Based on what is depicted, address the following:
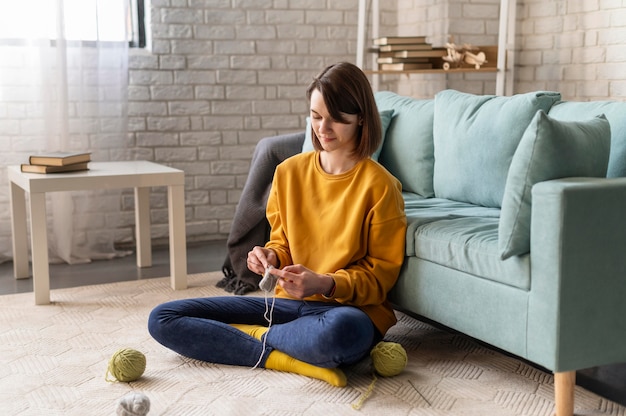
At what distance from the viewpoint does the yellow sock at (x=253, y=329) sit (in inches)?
89.7

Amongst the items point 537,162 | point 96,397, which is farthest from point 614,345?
point 96,397

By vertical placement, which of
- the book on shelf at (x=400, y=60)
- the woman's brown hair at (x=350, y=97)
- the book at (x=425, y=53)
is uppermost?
the book at (x=425, y=53)

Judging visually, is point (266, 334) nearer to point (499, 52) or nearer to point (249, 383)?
point (249, 383)

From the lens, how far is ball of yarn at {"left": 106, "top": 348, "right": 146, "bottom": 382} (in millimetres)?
2156

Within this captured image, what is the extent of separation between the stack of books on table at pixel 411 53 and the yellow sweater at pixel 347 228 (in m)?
1.81

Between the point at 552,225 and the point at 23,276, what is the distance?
252cm

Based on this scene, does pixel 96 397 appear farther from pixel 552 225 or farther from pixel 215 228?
pixel 215 228

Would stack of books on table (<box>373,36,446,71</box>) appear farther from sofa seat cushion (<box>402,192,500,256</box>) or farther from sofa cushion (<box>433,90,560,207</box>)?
sofa seat cushion (<box>402,192,500,256</box>)

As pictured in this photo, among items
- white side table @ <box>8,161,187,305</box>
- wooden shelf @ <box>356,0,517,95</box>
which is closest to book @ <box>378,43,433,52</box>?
wooden shelf @ <box>356,0,517,95</box>

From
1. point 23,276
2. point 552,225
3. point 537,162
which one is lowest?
point 23,276

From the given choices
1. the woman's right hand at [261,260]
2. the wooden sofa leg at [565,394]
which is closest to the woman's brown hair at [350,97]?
the woman's right hand at [261,260]

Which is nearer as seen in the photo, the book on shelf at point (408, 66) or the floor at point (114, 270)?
the floor at point (114, 270)

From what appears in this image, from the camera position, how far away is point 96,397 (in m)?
2.08

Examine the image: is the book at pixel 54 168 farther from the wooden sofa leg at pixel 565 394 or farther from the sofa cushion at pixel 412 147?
the wooden sofa leg at pixel 565 394
